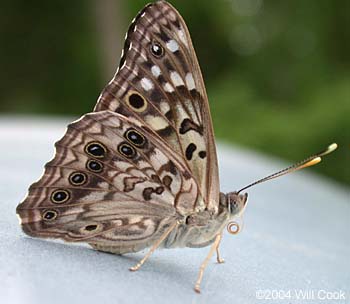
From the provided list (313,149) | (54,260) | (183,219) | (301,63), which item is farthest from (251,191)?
(301,63)

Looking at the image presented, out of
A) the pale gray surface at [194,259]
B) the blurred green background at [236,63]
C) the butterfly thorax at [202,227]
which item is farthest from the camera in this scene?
the blurred green background at [236,63]

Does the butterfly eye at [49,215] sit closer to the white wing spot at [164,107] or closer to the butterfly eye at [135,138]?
the butterfly eye at [135,138]

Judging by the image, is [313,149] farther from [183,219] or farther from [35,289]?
[35,289]

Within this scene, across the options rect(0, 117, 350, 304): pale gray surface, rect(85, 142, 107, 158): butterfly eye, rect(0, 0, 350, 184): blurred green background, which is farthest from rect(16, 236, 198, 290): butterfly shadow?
rect(0, 0, 350, 184): blurred green background

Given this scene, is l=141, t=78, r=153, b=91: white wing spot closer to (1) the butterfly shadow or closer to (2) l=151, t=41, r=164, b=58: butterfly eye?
(2) l=151, t=41, r=164, b=58: butterfly eye

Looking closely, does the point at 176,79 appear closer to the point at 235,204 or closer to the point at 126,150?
the point at 126,150

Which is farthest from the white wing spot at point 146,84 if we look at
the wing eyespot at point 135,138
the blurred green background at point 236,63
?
the blurred green background at point 236,63

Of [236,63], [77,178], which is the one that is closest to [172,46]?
[77,178]
